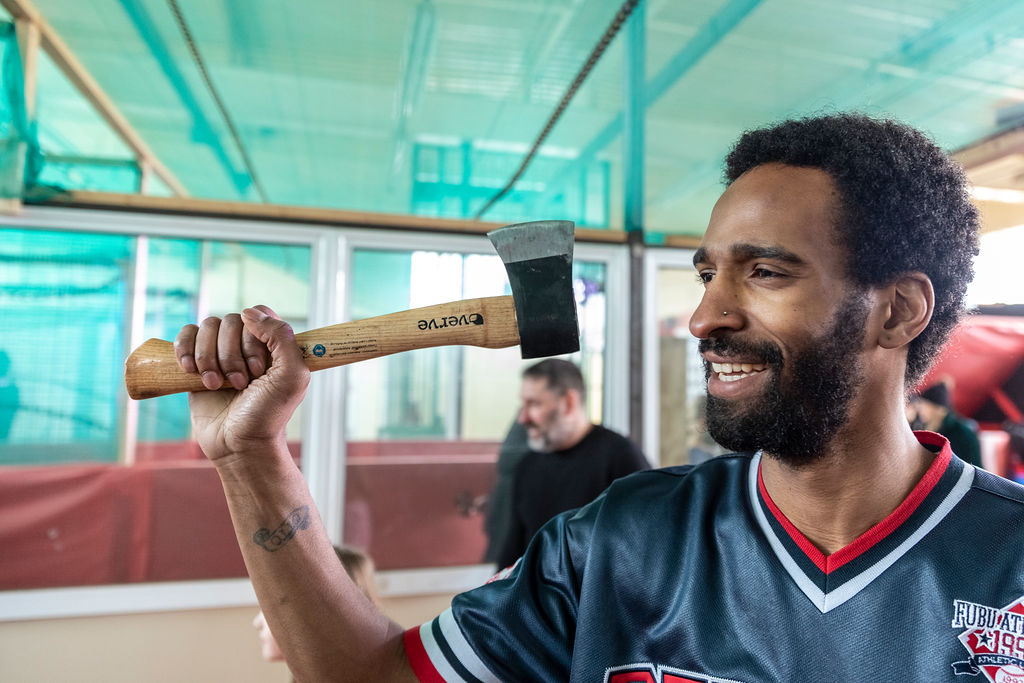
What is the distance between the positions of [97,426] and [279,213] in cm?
103

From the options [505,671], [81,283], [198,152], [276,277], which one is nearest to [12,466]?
[81,283]

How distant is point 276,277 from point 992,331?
12.1ft

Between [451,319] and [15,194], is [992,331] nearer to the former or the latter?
[451,319]

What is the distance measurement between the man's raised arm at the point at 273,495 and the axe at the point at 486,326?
0.05 metres

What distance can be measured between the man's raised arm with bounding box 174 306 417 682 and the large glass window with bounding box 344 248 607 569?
1.77 metres

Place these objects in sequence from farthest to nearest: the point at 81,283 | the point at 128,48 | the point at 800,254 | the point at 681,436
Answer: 1. the point at 128,48
2. the point at 681,436
3. the point at 81,283
4. the point at 800,254

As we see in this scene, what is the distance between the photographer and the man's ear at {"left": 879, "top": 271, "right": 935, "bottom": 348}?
Answer: 0.92m

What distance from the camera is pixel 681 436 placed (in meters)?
2.87

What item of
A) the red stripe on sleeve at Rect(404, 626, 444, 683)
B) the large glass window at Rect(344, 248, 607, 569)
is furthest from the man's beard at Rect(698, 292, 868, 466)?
the large glass window at Rect(344, 248, 607, 569)

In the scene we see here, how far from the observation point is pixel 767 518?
2.93ft

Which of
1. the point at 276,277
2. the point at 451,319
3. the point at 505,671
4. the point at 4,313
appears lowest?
the point at 505,671

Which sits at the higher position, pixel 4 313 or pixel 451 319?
pixel 4 313

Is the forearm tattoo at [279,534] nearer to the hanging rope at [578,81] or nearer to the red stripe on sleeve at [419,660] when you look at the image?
the red stripe on sleeve at [419,660]

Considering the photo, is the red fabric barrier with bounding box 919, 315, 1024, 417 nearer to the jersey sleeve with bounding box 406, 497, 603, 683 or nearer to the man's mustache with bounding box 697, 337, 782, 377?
the man's mustache with bounding box 697, 337, 782, 377
